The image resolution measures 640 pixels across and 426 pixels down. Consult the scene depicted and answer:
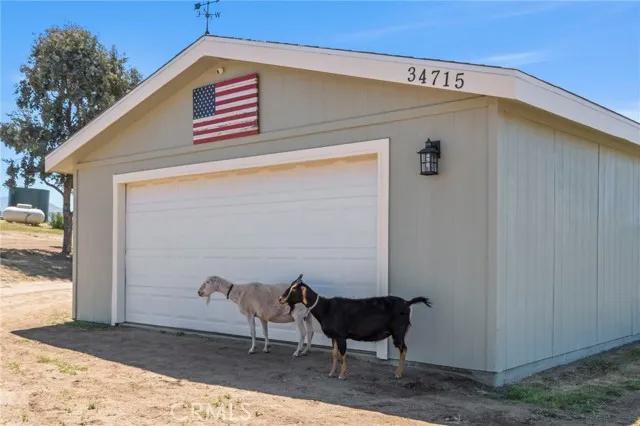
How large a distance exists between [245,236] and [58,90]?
13.9 meters

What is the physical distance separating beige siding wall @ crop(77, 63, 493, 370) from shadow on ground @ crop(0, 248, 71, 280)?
468 inches

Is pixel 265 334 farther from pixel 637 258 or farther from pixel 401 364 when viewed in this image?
pixel 637 258

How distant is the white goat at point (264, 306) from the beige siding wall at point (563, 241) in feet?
8.00

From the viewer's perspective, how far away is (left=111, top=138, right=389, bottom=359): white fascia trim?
707cm

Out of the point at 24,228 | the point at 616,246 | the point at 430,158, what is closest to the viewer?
the point at 430,158

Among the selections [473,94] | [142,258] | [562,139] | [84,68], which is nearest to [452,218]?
[473,94]

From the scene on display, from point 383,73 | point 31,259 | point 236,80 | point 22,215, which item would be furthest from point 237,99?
point 22,215

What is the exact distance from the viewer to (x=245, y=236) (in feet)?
28.9

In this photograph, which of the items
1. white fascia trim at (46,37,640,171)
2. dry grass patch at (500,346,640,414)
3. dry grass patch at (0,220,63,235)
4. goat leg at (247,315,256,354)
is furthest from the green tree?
dry grass patch at (500,346,640,414)

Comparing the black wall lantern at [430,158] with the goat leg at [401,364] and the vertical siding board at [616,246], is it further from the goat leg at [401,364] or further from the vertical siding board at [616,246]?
the vertical siding board at [616,246]

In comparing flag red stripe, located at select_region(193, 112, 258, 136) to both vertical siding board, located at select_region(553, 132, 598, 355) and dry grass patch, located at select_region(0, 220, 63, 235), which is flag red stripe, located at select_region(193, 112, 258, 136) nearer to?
vertical siding board, located at select_region(553, 132, 598, 355)

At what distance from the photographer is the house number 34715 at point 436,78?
6305 mm

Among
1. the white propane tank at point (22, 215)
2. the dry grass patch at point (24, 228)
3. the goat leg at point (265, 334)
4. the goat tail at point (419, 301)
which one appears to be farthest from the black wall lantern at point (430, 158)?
the white propane tank at point (22, 215)

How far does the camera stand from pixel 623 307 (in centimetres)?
893
